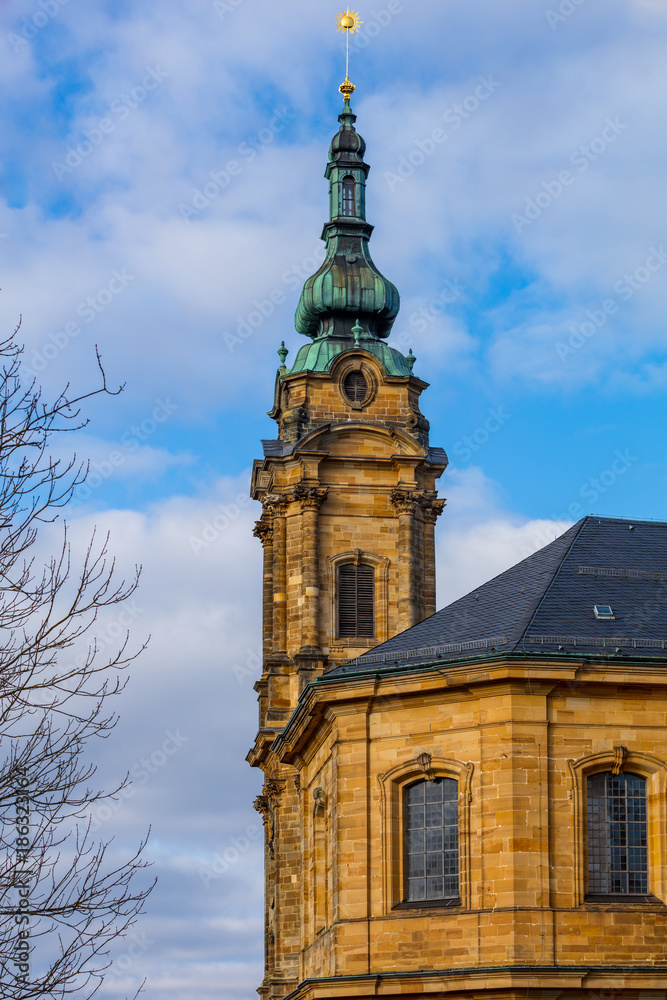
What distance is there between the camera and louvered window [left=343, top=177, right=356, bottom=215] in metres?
62.6

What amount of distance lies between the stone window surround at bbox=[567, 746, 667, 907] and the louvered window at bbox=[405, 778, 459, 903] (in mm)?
2362

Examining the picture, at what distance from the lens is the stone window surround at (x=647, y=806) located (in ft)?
109

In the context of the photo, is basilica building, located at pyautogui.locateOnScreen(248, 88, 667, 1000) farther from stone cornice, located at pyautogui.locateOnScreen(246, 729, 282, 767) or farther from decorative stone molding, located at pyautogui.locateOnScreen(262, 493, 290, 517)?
decorative stone molding, located at pyautogui.locateOnScreen(262, 493, 290, 517)

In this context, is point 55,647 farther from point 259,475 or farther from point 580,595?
point 259,475

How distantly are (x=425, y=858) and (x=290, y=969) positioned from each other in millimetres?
18772

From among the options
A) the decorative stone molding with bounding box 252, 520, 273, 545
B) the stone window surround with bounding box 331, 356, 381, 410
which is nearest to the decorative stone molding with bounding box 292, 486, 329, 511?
the decorative stone molding with bounding box 252, 520, 273, 545

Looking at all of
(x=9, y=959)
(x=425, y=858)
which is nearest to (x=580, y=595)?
(x=425, y=858)

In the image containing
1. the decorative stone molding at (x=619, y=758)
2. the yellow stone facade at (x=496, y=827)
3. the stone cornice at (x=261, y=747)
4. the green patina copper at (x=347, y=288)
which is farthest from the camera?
the green patina copper at (x=347, y=288)

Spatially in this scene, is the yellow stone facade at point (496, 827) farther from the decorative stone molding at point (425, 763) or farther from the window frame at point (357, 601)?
the window frame at point (357, 601)

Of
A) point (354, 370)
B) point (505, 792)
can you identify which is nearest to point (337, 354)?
point (354, 370)

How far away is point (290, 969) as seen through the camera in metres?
51.9

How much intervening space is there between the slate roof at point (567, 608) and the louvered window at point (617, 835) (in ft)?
8.56

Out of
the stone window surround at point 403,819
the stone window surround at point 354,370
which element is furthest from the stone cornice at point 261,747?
the stone window surround at point 403,819
